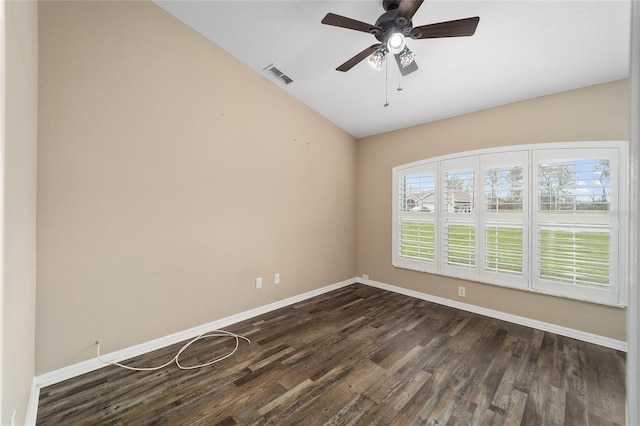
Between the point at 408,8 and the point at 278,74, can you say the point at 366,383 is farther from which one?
the point at 278,74

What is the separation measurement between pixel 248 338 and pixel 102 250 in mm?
1558

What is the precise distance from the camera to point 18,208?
131cm

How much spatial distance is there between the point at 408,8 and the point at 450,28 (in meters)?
0.35

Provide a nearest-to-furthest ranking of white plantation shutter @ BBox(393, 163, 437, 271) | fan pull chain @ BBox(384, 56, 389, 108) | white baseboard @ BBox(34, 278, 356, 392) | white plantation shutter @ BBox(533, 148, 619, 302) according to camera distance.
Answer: white baseboard @ BBox(34, 278, 356, 392), white plantation shutter @ BBox(533, 148, 619, 302), fan pull chain @ BBox(384, 56, 389, 108), white plantation shutter @ BBox(393, 163, 437, 271)

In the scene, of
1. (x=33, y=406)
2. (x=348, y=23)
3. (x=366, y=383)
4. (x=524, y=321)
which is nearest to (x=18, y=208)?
(x=33, y=406)

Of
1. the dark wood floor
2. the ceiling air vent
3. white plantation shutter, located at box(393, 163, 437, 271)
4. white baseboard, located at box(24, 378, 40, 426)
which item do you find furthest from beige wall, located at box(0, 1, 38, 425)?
white plantation shutter, located at box(393, 163, 437, 271)

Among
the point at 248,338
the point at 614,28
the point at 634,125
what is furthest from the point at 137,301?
the point at 614,28

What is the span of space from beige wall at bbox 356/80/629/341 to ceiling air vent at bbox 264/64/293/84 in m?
1.86

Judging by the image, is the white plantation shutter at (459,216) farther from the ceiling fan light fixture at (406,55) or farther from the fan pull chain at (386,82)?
the ceiling fan light fixture at (406,55)

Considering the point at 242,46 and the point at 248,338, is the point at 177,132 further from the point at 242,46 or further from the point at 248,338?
the point at 248,338

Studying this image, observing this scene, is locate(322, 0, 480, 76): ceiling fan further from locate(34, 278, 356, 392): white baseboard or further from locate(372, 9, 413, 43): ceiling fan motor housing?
locate(34, 278, 356, 392): white baseboard

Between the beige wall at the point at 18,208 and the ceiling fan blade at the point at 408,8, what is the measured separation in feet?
6.49

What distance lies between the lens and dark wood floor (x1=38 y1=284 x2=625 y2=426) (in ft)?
5.64

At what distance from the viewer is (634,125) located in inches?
17.4
